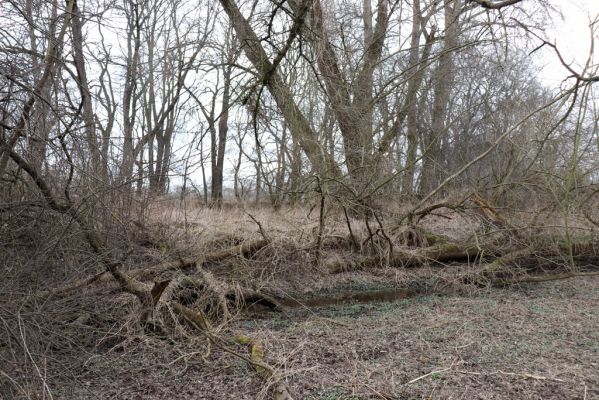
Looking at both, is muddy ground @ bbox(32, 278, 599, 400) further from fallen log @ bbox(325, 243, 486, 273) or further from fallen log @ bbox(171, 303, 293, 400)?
fallen log @ bbox(325, 243, 486, 273)

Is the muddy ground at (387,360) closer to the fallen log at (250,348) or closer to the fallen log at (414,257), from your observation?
the fallen log at (250,348)

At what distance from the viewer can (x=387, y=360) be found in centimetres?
503

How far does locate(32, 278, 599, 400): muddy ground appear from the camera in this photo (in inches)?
169

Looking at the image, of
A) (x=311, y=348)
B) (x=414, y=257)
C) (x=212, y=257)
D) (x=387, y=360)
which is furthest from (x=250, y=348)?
(x=414, y=257)

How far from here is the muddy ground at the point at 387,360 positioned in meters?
4.29

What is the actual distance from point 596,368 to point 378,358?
1.83m

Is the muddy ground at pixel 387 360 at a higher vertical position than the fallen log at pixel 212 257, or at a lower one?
lower

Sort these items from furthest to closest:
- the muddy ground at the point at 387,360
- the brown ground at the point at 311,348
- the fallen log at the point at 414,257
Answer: the fallen log at the point at 414,257 < the muddy ground at the point at 387,360 < the brown ground at the point at 311,348

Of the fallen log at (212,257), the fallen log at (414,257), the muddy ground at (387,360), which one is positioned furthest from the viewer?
the fallen log at (414,257)

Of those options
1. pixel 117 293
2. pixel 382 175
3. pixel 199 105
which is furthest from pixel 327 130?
pixel 117 293

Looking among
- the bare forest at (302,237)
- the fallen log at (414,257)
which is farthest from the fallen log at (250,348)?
the fallen log at (414,257)

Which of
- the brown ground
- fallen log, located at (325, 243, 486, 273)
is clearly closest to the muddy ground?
the brown ground

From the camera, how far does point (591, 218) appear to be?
933cm

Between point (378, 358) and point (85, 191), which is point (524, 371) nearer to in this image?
point (378, 358)
